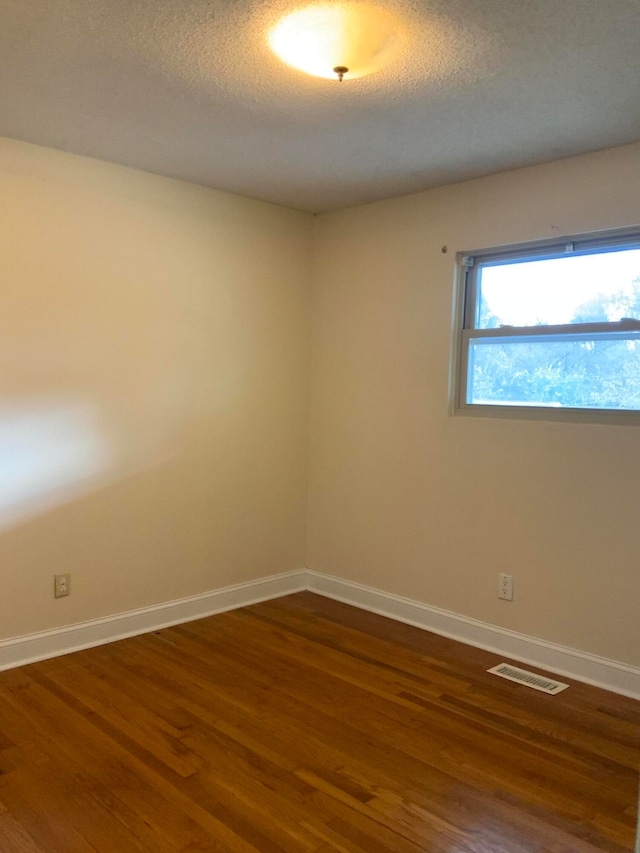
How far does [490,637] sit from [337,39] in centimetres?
275

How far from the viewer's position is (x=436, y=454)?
370 centimetres

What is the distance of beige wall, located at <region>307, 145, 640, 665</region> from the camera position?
3.05 metres

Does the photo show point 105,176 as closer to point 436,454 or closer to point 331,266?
point 331,266

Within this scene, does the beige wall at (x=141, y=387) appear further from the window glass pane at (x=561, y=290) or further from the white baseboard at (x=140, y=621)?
the window glass pane at (x=561, y=290)

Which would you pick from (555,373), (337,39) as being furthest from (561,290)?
(337,39)

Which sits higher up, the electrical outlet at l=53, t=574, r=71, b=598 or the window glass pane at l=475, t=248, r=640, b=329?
the window glass pane at l=475, t=248, r=640, b=329

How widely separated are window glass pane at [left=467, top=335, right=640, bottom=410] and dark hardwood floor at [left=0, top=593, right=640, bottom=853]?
4.19ft

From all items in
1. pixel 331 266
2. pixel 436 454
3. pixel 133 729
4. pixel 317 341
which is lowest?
pixel 133 729

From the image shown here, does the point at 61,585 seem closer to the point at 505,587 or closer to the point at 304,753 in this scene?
the point at 304,753

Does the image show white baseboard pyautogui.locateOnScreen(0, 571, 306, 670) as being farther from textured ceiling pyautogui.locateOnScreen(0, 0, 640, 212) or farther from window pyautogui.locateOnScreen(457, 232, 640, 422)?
textured ceiling pyautogui.locateOnScreen(0, 0, 640, 212)

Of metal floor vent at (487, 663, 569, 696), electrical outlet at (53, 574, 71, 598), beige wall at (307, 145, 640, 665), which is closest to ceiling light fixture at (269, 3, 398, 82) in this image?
beige wall at (307, 145, 640, 665)

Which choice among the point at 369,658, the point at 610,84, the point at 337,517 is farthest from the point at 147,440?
the point at 610,84

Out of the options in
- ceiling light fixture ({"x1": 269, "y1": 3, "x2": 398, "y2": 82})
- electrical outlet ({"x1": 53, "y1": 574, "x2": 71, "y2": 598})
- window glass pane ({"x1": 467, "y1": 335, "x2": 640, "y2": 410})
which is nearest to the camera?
ceiling light fixture ({"x1": 269, "y1": 3, "x2": 398, "y2": 82})

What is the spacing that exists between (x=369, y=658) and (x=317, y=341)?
1.94m
